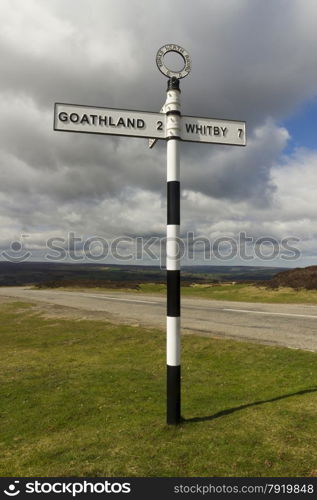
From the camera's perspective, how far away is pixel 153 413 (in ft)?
17.4

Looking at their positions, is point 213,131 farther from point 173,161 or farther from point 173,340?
point 173,340

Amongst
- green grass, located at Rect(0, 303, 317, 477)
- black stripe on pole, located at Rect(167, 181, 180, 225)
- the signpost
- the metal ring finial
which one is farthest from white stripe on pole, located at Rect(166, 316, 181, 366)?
the metal ring finial

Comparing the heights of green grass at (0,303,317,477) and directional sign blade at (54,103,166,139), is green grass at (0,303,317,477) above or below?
below

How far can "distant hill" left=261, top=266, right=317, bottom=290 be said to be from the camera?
31.5m

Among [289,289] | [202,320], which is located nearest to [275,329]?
[202,320]

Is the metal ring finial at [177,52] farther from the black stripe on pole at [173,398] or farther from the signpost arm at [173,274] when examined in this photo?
the black stripe on pole at [173,398]

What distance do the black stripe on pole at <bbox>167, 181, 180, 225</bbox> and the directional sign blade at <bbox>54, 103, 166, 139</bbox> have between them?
772mm

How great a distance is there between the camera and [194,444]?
163 inches

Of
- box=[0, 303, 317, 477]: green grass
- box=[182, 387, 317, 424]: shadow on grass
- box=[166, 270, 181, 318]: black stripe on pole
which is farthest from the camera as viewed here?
box=[182, 387, 317, 424]: shadow on grass

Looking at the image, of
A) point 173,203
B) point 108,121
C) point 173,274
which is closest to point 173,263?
point 173,274

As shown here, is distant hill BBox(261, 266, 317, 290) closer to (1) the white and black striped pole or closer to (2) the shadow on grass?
(2) the shadow on grass

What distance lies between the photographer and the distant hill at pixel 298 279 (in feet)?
104
